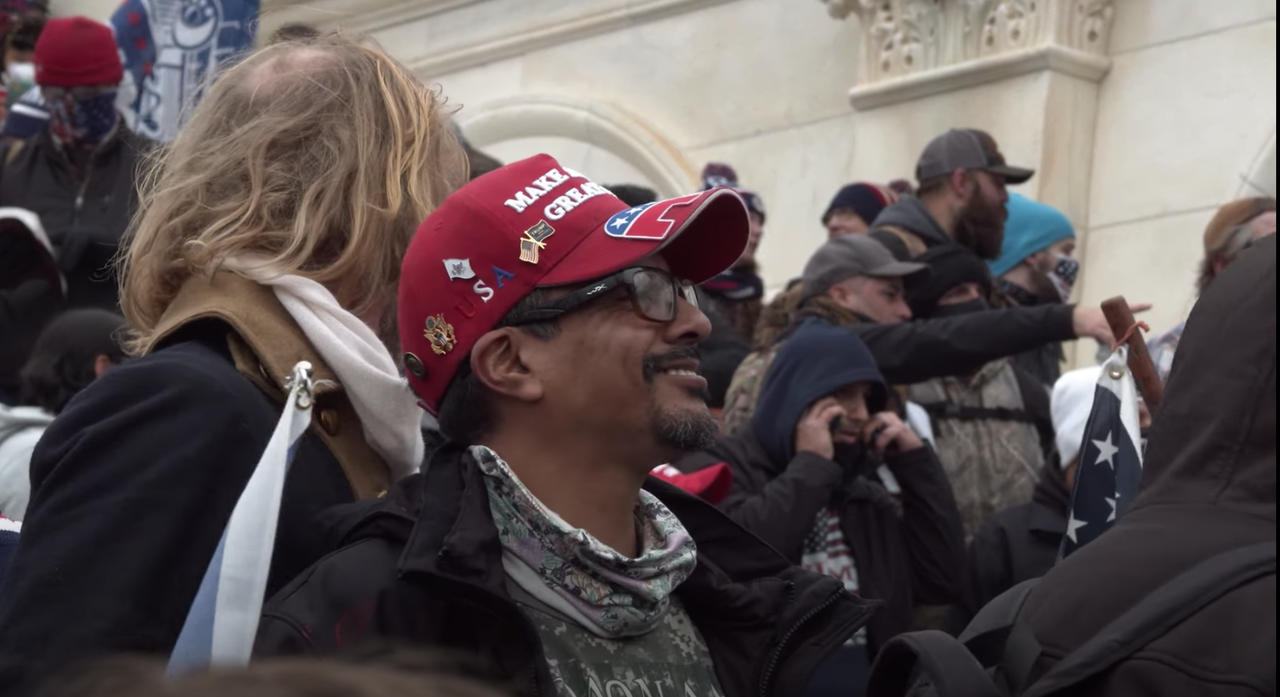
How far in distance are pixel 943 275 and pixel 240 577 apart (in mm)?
3962

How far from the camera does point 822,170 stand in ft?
30.0

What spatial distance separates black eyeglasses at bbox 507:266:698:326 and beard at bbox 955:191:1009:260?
3.82 metres

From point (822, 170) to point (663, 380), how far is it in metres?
6.19

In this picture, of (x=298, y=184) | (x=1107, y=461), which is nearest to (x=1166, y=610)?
(x=298, y=184)

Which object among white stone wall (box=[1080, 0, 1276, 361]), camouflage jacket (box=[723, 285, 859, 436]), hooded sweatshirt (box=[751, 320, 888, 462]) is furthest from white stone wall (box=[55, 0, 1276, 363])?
hooded sweatshirt (box=[751, 320, 888, 462])

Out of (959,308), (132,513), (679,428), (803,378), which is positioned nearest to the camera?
(132,513)

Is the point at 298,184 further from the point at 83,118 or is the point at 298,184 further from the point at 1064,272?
the point at 1064,272

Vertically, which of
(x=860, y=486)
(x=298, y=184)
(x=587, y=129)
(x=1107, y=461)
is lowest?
(x=587, y=129)

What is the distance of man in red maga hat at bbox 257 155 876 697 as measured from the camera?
9.38 ft

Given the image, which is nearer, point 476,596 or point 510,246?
point 476,596

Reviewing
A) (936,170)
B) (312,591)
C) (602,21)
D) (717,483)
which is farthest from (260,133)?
(602,21)

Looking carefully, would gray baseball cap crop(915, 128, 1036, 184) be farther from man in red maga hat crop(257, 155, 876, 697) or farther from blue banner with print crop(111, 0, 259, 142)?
man in red maga hat crop(257, 155, 876, 697)

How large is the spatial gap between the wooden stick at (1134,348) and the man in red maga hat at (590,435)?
0.98 m

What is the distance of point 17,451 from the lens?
16.0 ft
